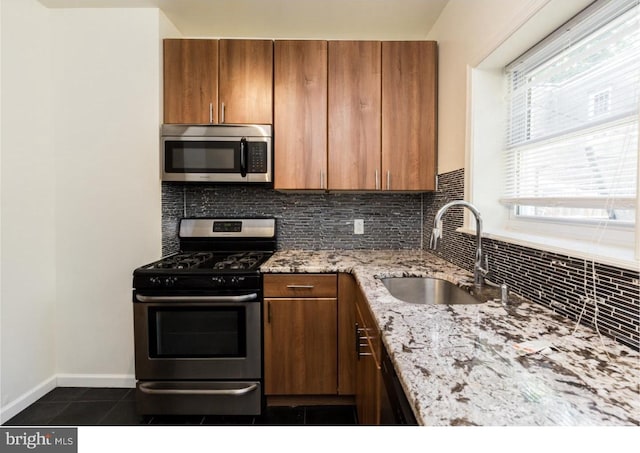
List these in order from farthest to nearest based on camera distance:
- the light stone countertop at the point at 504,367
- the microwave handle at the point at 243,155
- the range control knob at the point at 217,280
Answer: the microwave handle at the point at 243,155 → the range control knob at the point at 217,280 → the light stone countertop at the point at 504,367

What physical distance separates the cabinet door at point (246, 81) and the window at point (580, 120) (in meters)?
1.38

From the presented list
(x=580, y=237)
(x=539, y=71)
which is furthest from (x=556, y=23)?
(x=580, y=237)

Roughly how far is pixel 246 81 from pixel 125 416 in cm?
210

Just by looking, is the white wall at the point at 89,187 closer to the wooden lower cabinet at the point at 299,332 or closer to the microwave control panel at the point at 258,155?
the microwave control panel at the point at 258,155

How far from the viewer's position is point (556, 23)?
128 centimetres

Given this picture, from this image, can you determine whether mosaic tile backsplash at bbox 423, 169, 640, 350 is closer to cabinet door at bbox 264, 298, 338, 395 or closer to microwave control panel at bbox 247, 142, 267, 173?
cabinet door at bbox 264, 298, 338, 395

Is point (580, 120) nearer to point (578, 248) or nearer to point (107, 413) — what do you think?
point (578, 248)

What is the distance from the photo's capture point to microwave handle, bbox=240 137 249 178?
7.30 ft

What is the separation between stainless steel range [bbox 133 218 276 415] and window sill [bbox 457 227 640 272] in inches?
49.0

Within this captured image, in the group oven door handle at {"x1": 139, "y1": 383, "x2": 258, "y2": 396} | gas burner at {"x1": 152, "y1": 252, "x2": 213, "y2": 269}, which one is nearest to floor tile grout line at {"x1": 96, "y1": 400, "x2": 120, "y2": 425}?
oven door handle at {"x1": 139, "y1": 383, "x2": 258, "y2": 396}

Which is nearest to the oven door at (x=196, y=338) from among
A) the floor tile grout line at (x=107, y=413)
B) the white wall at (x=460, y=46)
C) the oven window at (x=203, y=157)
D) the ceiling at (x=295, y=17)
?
the floor tile grout line at (x=107, y=413)

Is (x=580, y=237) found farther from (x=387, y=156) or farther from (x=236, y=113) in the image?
(x=236, y=113)

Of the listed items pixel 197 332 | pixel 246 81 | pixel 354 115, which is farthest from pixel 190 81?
pixel 197 332

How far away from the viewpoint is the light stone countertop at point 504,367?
2.01ft
